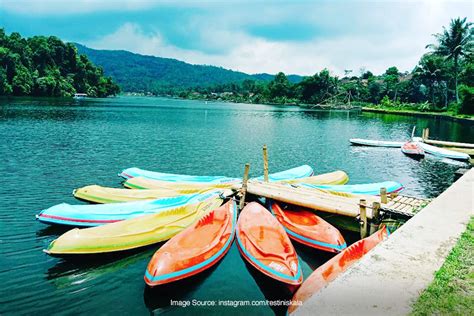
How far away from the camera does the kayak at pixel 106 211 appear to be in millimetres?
12039

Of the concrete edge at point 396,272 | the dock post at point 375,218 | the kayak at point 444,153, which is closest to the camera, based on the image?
the concrete edge at point 396,272

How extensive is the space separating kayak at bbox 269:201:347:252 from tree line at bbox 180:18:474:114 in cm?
6276

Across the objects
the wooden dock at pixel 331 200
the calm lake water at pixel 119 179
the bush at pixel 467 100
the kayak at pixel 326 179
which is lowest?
the calm lake water at pixel 119 179

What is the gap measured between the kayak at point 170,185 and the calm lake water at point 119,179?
2.66 m

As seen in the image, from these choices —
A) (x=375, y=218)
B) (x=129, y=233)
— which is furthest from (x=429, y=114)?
(x=129, y=233)

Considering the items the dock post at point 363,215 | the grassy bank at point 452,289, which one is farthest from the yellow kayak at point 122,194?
the grassy bank at point 452,289

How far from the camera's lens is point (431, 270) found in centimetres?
719

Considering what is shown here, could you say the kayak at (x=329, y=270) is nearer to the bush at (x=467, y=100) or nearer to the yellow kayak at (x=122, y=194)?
the yellow kayak at (x=122, y=194)

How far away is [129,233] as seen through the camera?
11.0 meters

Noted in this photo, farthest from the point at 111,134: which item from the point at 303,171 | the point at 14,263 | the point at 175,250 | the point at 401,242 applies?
the point at 401,242

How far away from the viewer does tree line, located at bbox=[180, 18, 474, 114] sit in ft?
→ 215

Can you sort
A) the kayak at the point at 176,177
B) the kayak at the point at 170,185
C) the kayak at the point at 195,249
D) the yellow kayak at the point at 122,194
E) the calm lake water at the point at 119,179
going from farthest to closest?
the kayak at the point at 176,177, the kayak at the point at 170,185, the yellow kayak at the point at 122,194, the calm lake water at the point at 119,179, the kayak at the point at 195,249

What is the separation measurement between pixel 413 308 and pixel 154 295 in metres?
6.25

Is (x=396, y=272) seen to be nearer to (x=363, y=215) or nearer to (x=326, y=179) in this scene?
(x=363, y=215)
